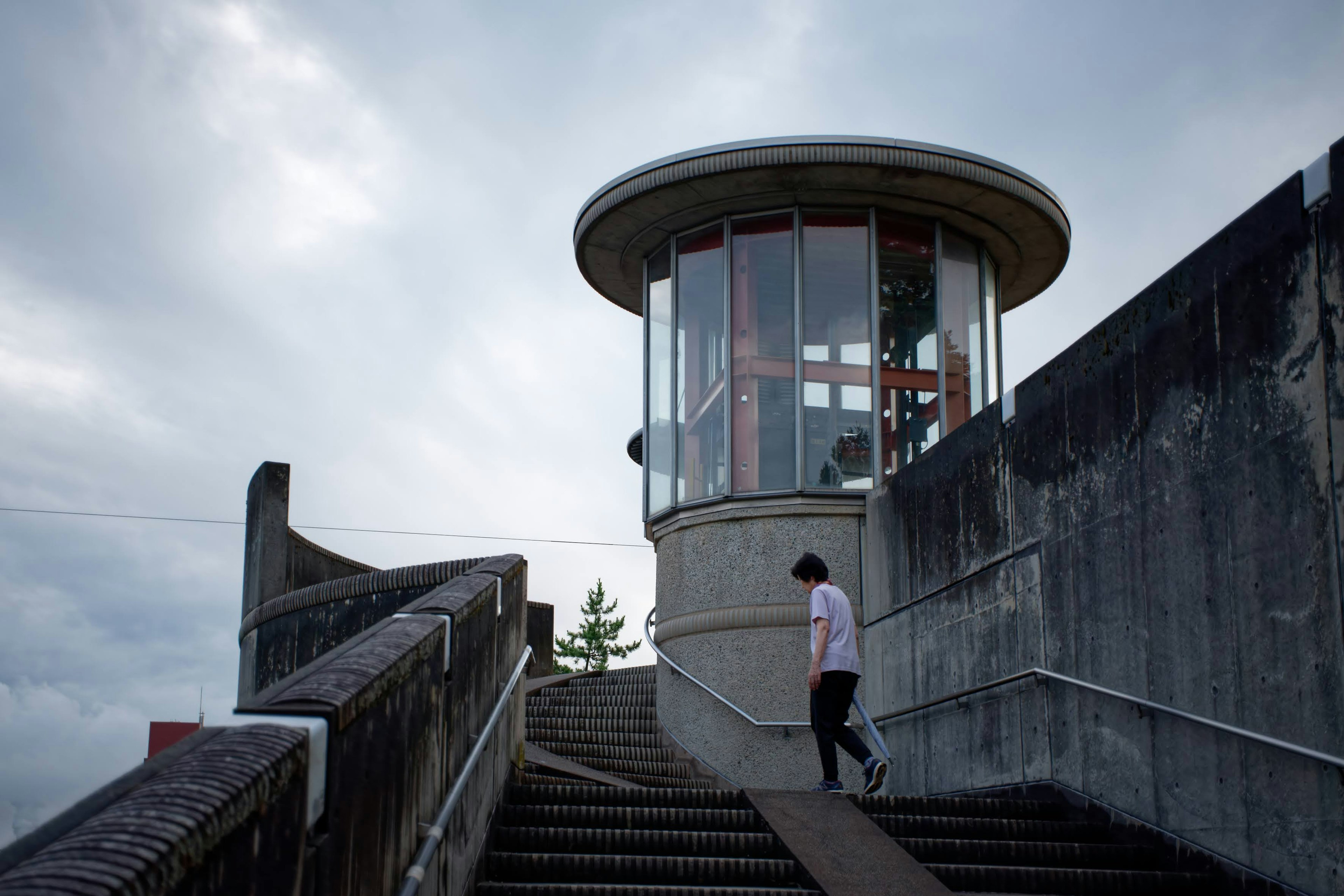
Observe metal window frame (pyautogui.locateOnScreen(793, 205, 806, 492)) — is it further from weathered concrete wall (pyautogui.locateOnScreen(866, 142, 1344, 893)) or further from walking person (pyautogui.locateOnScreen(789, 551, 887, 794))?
walking person (pyautogui.locateOnScreen(789, 551, 887, 794))

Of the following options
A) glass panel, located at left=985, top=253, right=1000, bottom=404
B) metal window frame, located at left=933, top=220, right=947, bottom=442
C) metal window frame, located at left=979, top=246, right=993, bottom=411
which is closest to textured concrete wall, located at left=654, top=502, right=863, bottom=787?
metal window frame, located at left=933, top=220, right=947, bottom=442

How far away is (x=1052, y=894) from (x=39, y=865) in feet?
15.3

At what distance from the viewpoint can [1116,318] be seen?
7082mm

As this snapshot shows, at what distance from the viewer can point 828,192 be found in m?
12.2

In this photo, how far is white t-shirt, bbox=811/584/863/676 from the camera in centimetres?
794

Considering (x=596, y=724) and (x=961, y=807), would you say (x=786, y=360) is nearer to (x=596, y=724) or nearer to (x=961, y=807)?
(x=596, y=724)

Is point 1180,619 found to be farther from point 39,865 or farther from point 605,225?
point 605,225

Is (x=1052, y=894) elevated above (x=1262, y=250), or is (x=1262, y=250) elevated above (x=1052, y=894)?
(x=1262, y=250)

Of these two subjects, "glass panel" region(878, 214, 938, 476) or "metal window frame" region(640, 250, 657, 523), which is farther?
"metal window frame" region(640, 250, 657, 523)

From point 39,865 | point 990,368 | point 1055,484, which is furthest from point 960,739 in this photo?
point 39,865

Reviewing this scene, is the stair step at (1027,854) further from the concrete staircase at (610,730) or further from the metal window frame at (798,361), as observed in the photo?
the metal window frame at (798,361)

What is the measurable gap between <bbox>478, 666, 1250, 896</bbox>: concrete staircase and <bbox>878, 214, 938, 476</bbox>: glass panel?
5431 millimetres

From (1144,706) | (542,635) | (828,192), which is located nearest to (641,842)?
(1144,706)

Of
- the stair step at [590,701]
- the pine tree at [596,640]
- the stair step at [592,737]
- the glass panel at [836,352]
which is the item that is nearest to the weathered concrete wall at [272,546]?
the stair step at [592,737]
